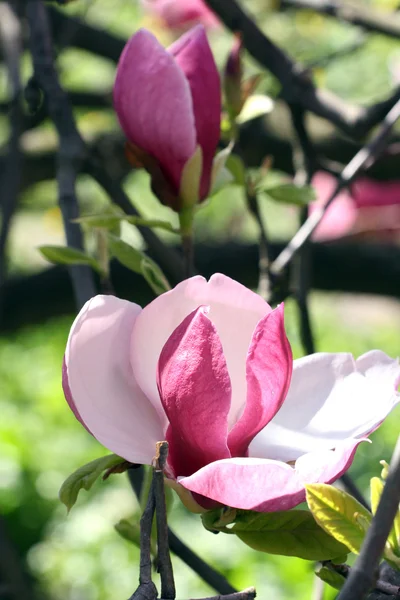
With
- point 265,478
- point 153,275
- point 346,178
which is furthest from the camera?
point 346,178

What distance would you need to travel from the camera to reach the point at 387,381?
0.45 m

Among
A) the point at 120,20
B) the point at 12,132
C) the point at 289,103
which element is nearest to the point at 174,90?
the point at 289,103

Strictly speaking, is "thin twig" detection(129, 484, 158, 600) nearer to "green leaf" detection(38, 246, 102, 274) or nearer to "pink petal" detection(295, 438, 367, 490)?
"pink petal" detection(295, 438, 367, 490)

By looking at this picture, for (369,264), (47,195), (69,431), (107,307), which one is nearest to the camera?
(107,307)

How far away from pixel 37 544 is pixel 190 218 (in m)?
2.10

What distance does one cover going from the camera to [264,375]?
404mm

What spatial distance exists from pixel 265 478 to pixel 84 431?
245 centimetres

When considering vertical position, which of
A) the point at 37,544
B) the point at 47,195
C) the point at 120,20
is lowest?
the point at 37,544

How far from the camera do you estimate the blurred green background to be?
213cm

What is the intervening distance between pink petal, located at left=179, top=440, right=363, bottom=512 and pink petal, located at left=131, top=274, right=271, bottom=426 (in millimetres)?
64

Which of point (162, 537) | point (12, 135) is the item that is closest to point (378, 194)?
point (12, 135)

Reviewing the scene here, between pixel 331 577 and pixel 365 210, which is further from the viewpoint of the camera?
pixel 365 210

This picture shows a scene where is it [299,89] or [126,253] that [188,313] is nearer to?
[126,253]

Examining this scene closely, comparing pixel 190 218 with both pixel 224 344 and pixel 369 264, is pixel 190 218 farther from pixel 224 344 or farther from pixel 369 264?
pixel 369 264
